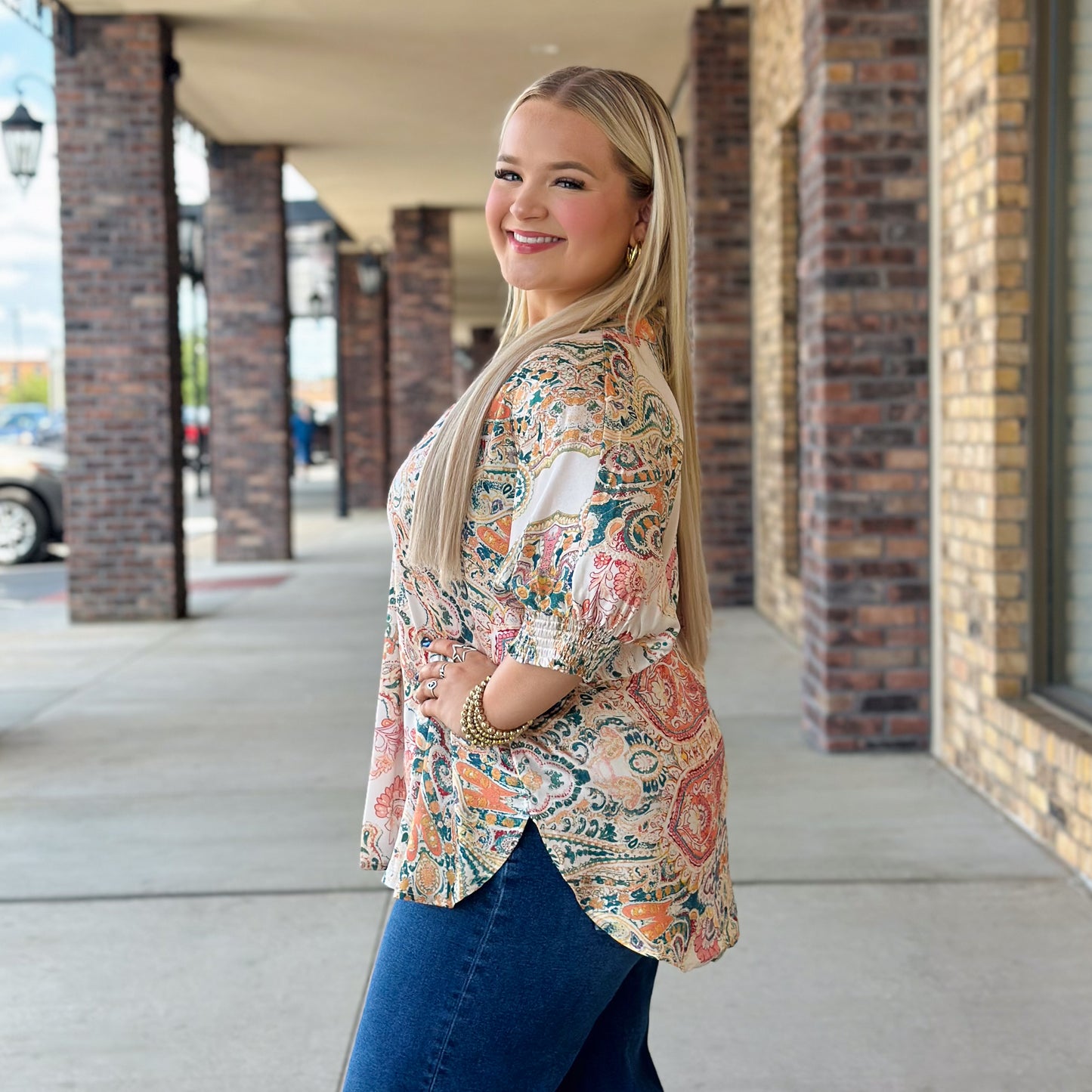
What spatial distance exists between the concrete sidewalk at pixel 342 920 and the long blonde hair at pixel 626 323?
1481mm

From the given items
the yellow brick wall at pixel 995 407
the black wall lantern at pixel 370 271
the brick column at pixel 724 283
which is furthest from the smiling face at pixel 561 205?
the black wall lantern at pixel 370 271

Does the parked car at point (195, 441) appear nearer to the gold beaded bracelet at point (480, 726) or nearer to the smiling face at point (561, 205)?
the smiling face at point (561, 205)

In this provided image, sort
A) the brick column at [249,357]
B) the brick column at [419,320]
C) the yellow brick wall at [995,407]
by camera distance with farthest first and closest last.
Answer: the brick column at [419,320]
the brick column at [249,357]
the yellow brick wall at [995,407]

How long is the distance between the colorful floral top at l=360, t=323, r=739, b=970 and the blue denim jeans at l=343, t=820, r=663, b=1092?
0.02 metres

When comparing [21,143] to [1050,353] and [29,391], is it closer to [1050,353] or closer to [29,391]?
[1050,353]

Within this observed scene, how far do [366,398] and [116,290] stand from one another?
12.5m

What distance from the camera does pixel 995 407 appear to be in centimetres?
446

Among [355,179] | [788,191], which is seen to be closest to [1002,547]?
[788,191]

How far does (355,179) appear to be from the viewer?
16328mm

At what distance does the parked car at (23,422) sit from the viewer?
170 feet

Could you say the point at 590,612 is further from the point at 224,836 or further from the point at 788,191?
the point at 788,191

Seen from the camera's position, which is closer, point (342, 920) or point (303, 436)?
point (342, 920)

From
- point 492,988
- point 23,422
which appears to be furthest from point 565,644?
point 23,422

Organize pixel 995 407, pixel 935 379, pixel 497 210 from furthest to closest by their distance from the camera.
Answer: pixel 935 379 → pixel 995 407 → pixel 497 210
